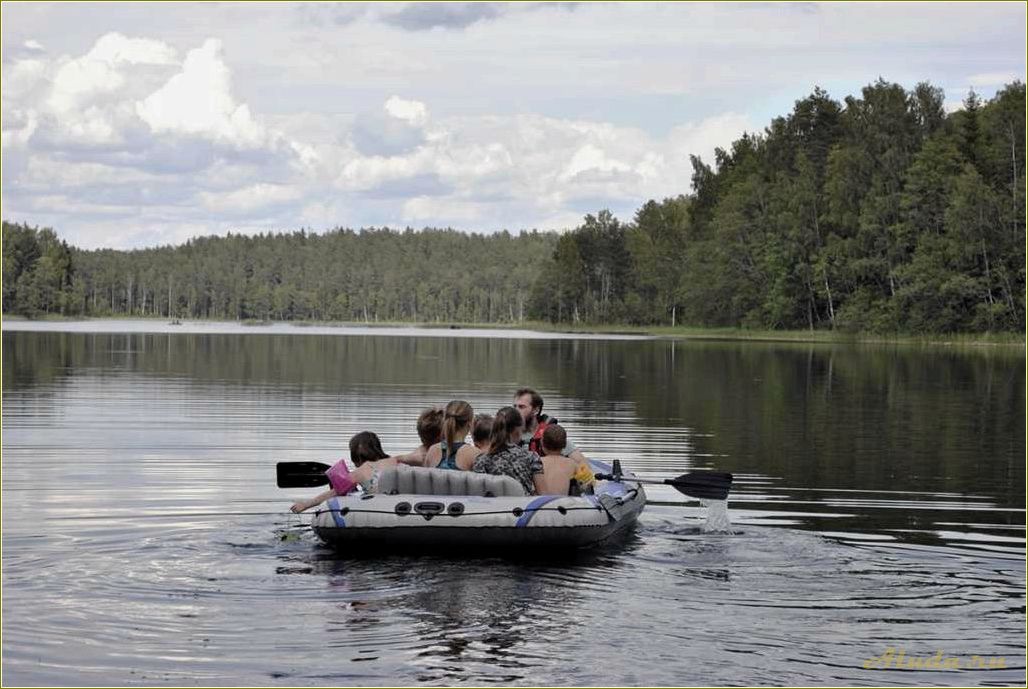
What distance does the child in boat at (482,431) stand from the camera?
1717 cm

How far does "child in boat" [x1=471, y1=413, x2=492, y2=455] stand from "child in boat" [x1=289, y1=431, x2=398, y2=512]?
3.30 ft

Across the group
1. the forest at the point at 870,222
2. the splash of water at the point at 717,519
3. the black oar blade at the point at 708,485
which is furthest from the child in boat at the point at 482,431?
the forest at the point at 870,222

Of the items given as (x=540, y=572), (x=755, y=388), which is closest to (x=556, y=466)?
(x=540, y=572)

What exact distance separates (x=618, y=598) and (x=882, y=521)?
22.0ft

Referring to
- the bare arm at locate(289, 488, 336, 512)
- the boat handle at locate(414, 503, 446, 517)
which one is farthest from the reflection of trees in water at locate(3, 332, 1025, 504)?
the boat handle at locate(414, 503, 446, 517)

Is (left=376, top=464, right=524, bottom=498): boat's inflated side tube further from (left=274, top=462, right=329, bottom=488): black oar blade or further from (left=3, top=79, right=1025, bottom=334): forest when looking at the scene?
(left=3, top=79, right=1025, bottom=334): forest

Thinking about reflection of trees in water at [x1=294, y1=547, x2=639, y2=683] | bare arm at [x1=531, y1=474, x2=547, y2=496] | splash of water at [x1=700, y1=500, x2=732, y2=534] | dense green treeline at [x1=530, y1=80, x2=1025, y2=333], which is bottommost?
reflection of trees in water at [x1=294, y1=547, x2=639, y2=683]

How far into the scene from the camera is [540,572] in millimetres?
15469

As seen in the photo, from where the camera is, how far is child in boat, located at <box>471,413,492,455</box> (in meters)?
17.2

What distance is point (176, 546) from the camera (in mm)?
16422

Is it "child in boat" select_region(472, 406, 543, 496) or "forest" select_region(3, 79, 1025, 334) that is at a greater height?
"forest" select_region(3, 79, 1025, 334)

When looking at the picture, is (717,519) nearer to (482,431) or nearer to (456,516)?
(482,431)

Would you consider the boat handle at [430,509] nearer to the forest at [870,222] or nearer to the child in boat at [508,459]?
the child in boat at [508,459]

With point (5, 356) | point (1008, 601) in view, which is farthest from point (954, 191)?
point (1008, 601)
